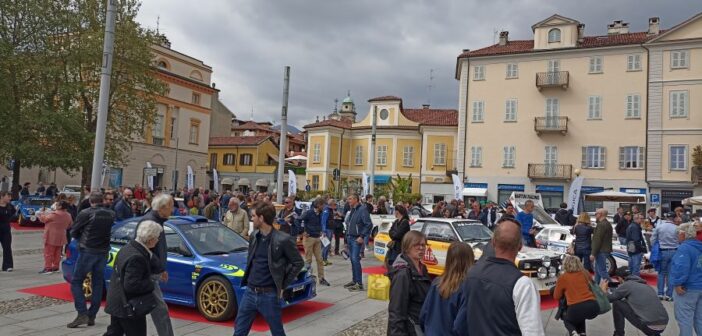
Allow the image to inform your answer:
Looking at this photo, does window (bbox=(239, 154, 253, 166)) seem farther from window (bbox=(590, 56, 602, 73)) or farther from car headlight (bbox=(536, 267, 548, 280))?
car headlight (bbox=(536, 267, 548, 280))

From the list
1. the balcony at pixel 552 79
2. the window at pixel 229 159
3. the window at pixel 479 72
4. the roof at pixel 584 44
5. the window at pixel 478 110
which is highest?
the roof at pixel 584 44

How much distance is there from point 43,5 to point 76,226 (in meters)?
21.4

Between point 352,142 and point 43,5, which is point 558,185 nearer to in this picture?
point 352,142

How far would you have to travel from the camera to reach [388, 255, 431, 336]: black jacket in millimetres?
4125

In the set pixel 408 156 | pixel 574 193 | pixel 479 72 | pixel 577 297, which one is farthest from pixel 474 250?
pixel 408 156

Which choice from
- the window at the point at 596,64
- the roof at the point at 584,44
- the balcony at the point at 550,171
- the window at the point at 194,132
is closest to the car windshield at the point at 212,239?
the balcony at the point at 550,171

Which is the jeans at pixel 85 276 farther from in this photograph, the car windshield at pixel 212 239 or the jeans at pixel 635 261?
the jeans at pixel 635 261

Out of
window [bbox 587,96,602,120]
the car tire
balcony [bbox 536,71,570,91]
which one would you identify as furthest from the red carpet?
window [bbox 587,96,602,120]

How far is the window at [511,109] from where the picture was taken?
133 ft

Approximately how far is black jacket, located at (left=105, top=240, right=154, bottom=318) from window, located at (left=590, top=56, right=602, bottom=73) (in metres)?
39.5

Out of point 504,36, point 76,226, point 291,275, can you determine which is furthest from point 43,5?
point 504,36

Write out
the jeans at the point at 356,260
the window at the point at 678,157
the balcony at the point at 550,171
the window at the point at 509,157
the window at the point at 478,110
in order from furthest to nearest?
the window at the point at 478,110 → the window at the point at 509,157 → the balcony at the point at 550,171 → the window at the point at 678,157 → the jeans at the point at 356,260

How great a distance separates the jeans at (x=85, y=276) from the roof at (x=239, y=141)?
5530 cm

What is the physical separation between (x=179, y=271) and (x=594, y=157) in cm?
3624
